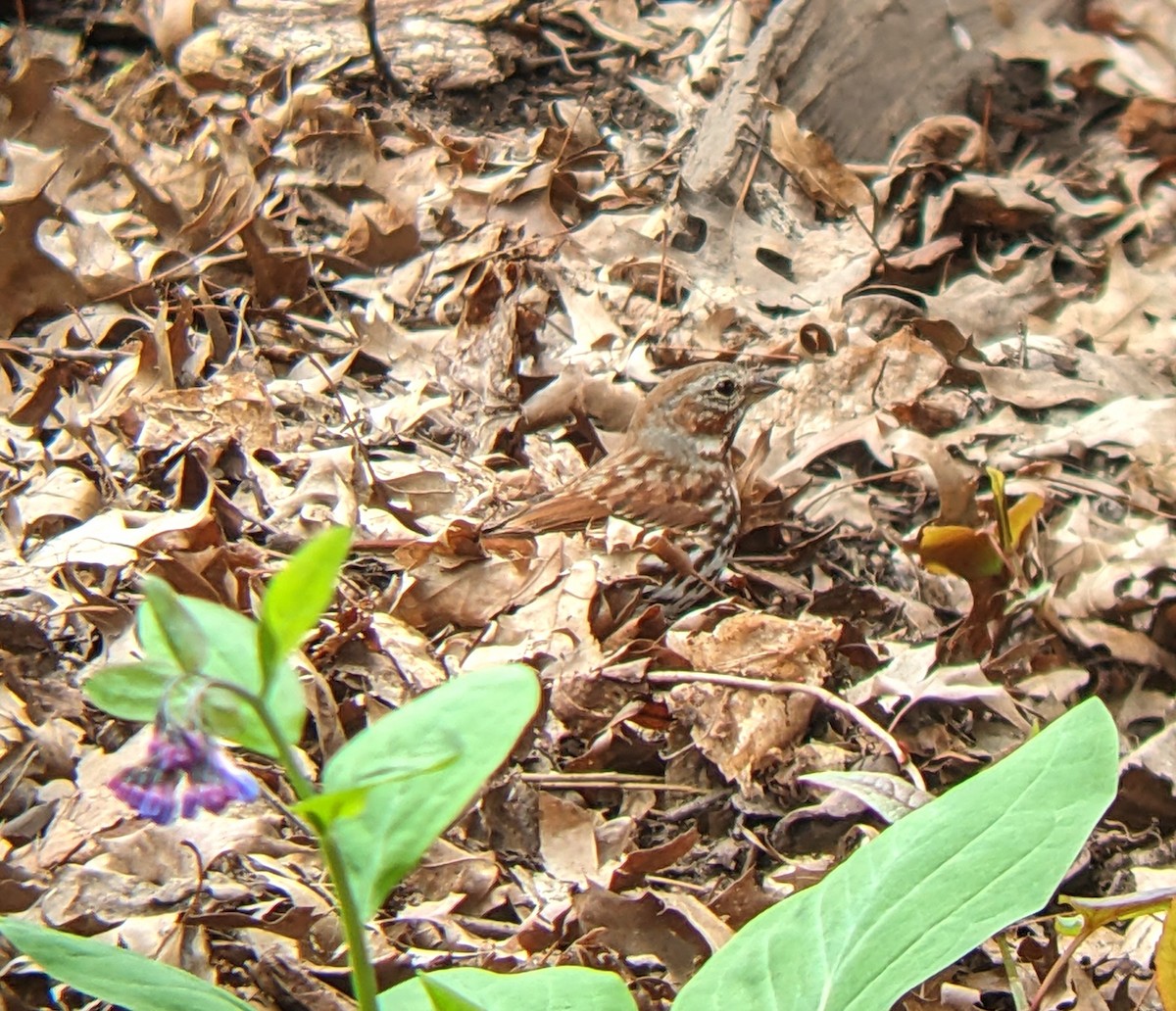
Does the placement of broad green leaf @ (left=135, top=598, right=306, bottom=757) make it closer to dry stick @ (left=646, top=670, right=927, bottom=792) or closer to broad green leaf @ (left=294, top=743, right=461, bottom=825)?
broad green leaf @ (left=294, top=743, right=461, bottom=825)

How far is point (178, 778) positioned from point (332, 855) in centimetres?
17

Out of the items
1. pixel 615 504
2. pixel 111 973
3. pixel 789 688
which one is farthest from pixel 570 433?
pixel 111 973

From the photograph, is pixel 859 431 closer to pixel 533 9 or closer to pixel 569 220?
pixel 569 220

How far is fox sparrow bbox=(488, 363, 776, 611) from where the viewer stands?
14.4 ft

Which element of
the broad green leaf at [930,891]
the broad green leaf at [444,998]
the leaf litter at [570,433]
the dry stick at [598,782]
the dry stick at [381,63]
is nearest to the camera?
the broad green leaf at [444,998]

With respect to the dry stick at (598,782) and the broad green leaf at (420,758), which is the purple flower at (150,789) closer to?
the broad green leaf at (420,758)

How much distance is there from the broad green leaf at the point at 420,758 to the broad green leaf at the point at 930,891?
0.52 meters

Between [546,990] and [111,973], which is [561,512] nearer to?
[546,990]

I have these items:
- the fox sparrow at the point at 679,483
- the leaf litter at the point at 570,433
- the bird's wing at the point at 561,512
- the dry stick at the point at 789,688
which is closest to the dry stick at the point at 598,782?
the leaf litter at the point at 570,433

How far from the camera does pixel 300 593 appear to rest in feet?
3.67

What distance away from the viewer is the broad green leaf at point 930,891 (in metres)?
1.64

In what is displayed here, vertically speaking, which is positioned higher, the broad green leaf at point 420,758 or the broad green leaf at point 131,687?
the broad green leaf at point 131,687

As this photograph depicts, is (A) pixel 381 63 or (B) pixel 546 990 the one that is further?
(A) pixel 381 63

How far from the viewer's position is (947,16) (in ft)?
21.2
